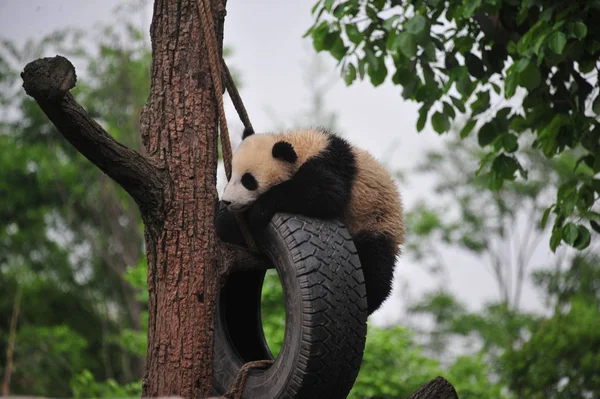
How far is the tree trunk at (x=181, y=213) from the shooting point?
310cm

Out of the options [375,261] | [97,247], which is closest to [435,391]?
[375,261]

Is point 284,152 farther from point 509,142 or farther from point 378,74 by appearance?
point 509,142

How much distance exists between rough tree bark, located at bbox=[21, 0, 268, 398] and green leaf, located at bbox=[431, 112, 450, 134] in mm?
1800

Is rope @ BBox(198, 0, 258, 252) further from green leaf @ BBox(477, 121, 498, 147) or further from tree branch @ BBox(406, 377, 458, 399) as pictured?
green leaf @ BBox(477, 121, 498, 147)

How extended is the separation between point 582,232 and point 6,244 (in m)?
17.2

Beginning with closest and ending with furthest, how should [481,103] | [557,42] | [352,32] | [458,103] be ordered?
[557,42], [352,32], [458,103], [481,103]

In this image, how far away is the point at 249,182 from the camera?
10.6 ft

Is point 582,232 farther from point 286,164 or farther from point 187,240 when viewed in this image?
point 187,240

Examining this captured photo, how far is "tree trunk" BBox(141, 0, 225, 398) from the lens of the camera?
3098 millimetres

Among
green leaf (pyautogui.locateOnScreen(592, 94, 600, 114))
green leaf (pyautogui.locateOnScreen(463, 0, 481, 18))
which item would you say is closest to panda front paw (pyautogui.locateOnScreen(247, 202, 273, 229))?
green leaf (pyautogui.locateOnScreen(463, 0, 481, 18))

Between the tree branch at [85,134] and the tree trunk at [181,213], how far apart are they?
78 millimetres

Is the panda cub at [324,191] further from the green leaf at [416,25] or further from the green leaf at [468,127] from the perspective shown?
the green leaf at [468,127]

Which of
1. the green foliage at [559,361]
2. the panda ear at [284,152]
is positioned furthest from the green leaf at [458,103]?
the green foliage at [559,361]

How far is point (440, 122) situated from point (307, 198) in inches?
74.4
